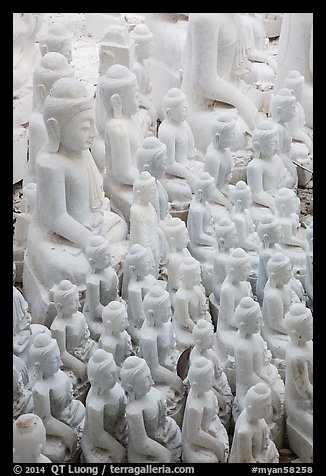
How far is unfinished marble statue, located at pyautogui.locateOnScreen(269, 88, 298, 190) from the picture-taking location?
5152mm

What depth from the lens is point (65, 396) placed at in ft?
11.8

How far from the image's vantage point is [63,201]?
4.13m

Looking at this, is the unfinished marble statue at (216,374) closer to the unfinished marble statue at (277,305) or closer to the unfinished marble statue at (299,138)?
the unfinished marble statue at (277,305)

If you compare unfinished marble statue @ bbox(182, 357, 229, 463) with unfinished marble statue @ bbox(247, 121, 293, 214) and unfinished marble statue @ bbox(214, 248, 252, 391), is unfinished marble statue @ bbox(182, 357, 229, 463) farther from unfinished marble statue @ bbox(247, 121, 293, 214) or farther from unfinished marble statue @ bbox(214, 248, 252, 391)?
unfinished marble statue @ bbox(247, 121, 293, 214)

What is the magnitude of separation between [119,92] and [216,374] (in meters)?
1.50

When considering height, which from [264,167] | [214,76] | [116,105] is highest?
[116,105]

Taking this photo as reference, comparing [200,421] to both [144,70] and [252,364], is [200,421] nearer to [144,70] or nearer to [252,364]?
[252,364]

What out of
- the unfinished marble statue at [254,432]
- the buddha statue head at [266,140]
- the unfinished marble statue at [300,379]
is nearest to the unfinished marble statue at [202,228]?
the buddha statue head at [266,140]

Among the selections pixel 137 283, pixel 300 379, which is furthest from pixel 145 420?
pixel 137 283

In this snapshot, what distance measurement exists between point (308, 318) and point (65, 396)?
0.90 meters

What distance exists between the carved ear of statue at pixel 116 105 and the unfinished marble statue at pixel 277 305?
1.14m

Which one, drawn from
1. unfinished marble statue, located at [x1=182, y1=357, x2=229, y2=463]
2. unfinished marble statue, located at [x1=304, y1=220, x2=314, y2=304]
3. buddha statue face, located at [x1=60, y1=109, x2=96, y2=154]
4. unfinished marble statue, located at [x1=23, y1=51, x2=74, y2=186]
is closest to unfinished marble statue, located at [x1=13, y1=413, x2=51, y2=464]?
unfinished marble statue, located at [x1=182, y1=357, x2=229, y2=463]

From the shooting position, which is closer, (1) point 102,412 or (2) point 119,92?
(1) point 102,412
